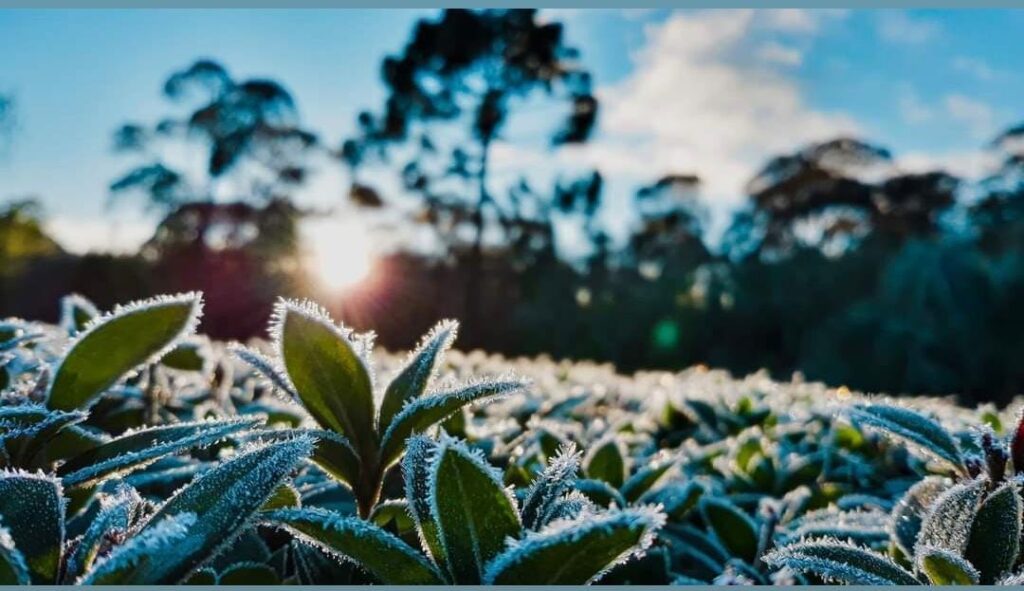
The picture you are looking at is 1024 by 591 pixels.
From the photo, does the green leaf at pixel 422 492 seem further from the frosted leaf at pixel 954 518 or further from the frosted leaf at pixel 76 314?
the frosted leaf at pixel 76 314

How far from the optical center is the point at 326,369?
908mm

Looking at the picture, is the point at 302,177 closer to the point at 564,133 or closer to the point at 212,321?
the point at 564,133

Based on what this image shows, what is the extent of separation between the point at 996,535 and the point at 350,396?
69cm

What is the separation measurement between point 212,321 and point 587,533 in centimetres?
1647

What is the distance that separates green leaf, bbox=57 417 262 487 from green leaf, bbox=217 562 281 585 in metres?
0.13

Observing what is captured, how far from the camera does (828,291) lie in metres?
16.2

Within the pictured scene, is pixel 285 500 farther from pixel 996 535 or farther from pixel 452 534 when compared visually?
pixel 996 535

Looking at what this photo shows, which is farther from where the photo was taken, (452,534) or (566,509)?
(566,509)

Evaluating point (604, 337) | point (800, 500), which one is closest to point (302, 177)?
point (604, 337)

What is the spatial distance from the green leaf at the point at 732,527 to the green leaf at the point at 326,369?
0.60 meters

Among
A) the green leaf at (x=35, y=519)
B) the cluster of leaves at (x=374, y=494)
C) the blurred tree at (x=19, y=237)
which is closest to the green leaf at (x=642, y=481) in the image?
the cluster of leaves at (x=374, y=494)

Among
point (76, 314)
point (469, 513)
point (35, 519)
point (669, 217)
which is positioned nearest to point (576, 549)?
point (469, 513)

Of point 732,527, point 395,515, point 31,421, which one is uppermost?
point 31,421

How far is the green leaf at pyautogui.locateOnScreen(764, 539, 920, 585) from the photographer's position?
82 cm
